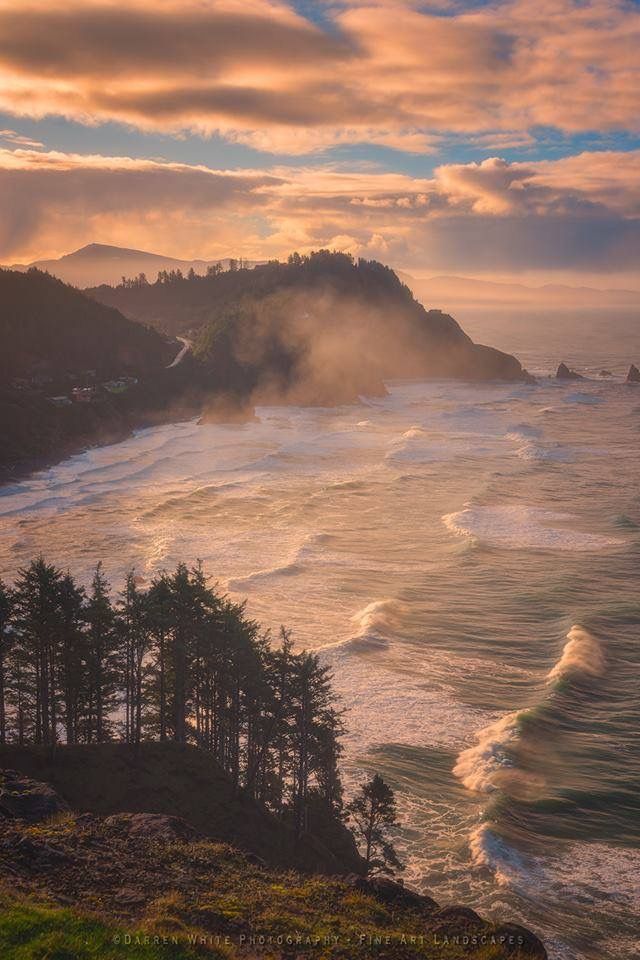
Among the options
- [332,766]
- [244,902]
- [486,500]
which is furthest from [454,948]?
[486,500]

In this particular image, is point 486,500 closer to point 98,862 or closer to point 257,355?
point 98,862

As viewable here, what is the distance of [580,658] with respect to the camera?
5100 centimetres

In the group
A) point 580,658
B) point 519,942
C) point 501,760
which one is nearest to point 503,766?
point 501,760

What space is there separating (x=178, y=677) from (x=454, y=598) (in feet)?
95.2

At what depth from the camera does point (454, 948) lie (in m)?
Answer: 22.2

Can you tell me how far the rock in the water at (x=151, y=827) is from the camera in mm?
26766

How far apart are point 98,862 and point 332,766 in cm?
1434

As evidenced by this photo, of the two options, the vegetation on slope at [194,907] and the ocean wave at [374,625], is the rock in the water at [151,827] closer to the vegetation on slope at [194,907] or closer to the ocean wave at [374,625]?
the vegetation on slope at [194,907]

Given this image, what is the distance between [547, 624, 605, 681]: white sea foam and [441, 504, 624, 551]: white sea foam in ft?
67.2

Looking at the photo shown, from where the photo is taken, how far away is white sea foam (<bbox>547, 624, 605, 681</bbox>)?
49406 millimetres

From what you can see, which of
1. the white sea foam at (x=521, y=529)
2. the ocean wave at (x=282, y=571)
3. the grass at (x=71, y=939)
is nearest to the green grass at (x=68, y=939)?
the grass at (x=71, y=939)

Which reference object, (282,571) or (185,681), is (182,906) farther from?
(282,571)

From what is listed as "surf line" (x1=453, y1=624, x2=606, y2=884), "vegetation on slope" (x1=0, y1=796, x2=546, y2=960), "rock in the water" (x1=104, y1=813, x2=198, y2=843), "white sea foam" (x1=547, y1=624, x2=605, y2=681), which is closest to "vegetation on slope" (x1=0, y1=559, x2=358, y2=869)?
"rock in the water" (x1=104, y1=813, x2=198, y2=843)

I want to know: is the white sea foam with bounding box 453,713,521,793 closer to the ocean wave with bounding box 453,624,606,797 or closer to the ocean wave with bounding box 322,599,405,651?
the ocean wave with bounding box 453,624,606,797
